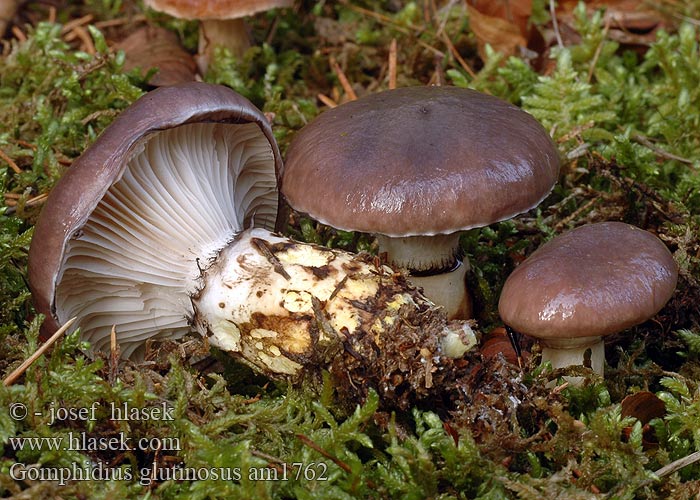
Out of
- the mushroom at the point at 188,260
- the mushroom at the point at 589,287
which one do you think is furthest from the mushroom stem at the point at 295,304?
the mushroom at the point at 589,287

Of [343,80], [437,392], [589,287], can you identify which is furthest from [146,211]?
[343,80]

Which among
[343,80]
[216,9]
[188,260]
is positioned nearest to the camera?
Result: [188,260]

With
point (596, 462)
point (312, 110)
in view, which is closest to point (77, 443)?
point (596, 462)

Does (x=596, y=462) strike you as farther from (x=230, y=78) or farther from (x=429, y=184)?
(x=230, y=78)

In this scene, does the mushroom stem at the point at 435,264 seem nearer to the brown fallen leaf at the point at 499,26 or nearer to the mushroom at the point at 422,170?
the mushroom at the point at 422,170

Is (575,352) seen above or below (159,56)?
below

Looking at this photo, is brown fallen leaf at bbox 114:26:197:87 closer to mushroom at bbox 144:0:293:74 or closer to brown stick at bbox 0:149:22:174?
mushroom at bbox 144:0:293:74

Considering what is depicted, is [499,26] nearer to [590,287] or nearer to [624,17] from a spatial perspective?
[624,17]

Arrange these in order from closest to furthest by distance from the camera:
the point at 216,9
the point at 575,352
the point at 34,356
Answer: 1. the point at 34,356
2. the point at 575,352
3. the point at 216,9
